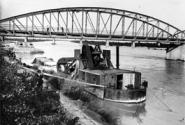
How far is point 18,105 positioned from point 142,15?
82.5 meters

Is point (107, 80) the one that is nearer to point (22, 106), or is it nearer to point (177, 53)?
point (22, 106)

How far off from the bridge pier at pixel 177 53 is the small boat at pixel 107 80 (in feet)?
237

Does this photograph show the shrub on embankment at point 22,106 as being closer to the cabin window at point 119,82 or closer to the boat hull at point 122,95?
the boat hull at point 122,95

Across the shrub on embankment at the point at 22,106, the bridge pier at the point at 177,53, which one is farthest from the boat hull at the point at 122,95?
the bridge pier at the point at 177,53

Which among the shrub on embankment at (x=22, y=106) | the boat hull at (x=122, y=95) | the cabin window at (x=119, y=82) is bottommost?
the boat hull at (x=122, y=95)

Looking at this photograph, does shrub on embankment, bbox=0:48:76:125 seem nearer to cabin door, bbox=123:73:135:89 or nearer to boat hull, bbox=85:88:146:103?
boat hull, bbox=85:88:146:103

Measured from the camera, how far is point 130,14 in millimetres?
87688

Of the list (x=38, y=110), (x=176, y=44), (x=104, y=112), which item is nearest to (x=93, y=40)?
(x=176, y=44)

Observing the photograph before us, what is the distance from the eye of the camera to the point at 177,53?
332ft

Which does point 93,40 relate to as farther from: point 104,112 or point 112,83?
point 104,112

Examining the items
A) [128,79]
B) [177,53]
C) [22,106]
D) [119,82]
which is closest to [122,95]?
[119,82]

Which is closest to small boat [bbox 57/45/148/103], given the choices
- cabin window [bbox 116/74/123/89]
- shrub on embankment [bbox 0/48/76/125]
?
cabin window [bbox 116/74/123/89]

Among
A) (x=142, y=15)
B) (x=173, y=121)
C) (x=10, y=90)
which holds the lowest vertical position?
(x=173, y=121)

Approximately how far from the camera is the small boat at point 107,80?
93.5 ft
